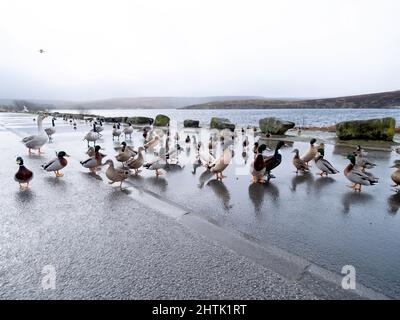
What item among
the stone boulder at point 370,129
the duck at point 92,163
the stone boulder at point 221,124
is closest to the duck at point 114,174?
the duck at point 92,163

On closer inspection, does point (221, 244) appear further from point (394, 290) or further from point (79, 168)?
point (79, 168)

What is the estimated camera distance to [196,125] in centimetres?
3353

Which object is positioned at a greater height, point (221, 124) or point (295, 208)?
point (221, 124)

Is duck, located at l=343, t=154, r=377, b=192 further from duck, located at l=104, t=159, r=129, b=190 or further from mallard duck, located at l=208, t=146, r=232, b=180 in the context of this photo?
duck, located at l=104, t=159, r=129, b=190

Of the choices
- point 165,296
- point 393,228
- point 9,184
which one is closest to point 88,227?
point 165,296

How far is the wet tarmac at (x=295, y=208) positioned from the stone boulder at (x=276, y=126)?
42.0 ft

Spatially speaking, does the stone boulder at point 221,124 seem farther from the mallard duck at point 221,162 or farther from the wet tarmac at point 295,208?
the mallard duck at point 221,162

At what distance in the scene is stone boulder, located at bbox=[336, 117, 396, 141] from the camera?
17506 mm

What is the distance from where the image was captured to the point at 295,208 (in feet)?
20.0

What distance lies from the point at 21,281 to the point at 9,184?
5.86 m

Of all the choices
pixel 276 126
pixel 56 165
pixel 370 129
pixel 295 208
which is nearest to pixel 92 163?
pixel 56 165

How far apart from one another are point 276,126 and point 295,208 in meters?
18.1

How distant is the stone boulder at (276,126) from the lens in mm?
22781

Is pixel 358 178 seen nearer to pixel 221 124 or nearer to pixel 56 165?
pixel 56 165
